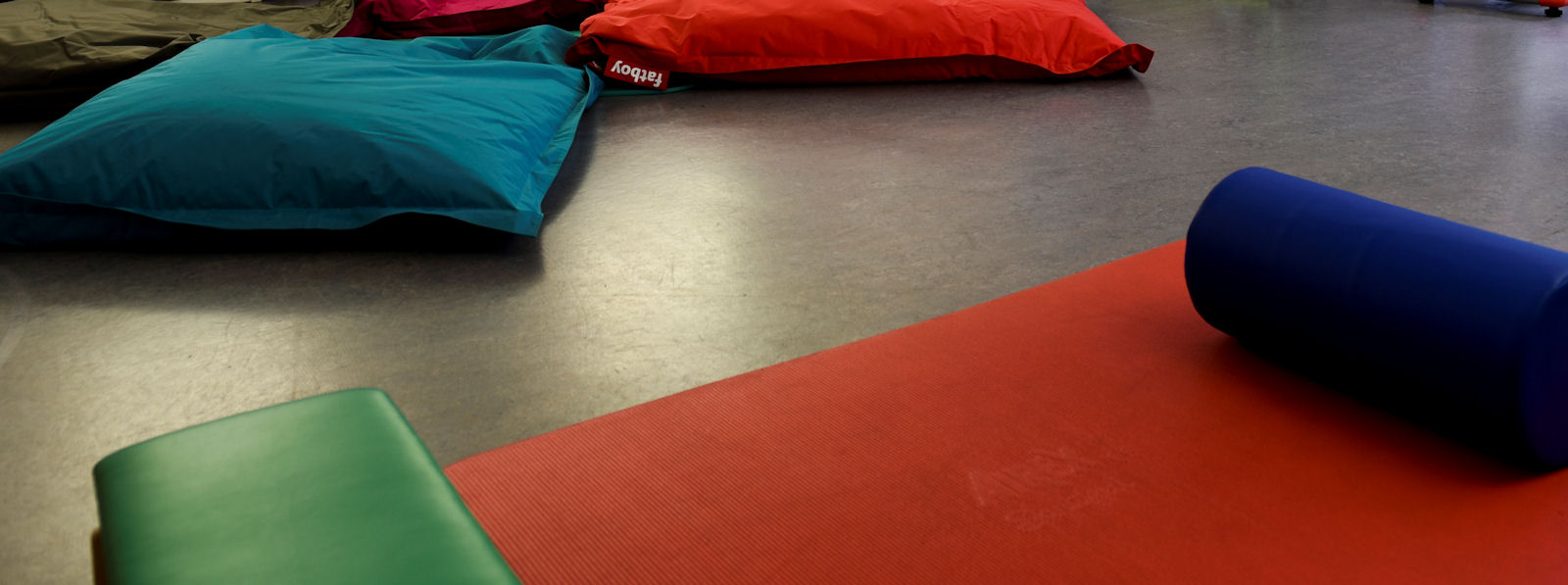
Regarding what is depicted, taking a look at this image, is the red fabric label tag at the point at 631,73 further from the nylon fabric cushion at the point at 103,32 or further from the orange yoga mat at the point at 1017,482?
the orange yoga mat at the point at 1017,482

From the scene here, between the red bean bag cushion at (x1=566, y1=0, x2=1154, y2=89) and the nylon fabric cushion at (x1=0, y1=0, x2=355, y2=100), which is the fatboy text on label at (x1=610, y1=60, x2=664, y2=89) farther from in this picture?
the nylon fabric cushion at (x1=0, y1=0, x2=355, y2=100)

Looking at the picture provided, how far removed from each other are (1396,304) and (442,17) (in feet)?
14.3

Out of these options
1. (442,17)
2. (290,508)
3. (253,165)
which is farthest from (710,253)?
(442,17)

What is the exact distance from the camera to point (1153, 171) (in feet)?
10.4

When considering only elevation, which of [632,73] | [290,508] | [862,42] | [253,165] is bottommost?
[632,73]

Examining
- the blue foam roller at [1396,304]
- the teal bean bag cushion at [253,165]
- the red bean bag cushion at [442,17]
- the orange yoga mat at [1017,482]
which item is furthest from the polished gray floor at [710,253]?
the red bean bag cushion at [442,17]

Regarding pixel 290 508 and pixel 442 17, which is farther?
pixel 442 17

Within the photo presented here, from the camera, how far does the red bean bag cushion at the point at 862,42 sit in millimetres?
4113

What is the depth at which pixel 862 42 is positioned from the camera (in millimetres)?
4121

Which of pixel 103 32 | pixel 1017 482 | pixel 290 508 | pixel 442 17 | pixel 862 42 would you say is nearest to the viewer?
pixel 290 508

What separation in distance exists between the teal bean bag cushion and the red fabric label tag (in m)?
1.24

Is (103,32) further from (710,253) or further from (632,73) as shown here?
(710,253)

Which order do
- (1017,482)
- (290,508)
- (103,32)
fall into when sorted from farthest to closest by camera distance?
1. (103,32)
2. (1017,482)
3. (290,508)

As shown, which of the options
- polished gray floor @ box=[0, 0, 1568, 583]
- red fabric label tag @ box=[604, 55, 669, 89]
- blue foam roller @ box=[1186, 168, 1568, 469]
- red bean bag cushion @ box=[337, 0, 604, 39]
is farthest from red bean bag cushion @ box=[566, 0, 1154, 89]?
blue foam roller @ box=[1186, 168, 1568, 469]
